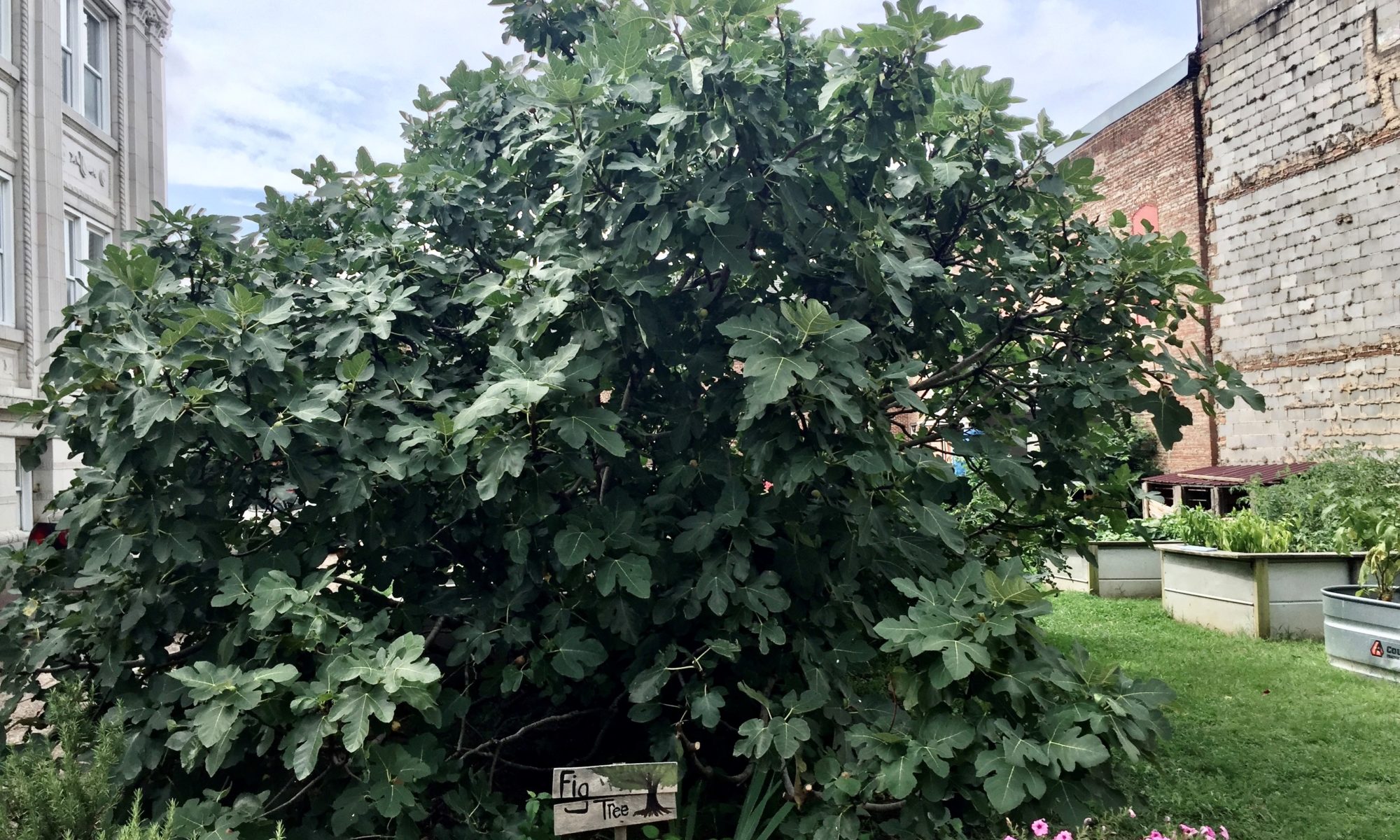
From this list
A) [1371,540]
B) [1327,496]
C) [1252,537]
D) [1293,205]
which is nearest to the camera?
[1371,540]

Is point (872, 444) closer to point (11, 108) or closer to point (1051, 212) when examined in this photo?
point (1051, 212)

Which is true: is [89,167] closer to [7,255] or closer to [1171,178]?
[7,255]

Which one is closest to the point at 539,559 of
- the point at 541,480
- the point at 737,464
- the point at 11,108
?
the point at 541,480

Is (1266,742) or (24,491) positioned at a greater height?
(24,491)

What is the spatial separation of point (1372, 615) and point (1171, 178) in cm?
1261

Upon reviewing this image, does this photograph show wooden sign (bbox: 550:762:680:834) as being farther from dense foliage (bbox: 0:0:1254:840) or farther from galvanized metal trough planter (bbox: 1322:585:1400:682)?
galvanized metal trough planter (bbox: 1322:585:1400:682)

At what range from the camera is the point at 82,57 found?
1870 centimetres

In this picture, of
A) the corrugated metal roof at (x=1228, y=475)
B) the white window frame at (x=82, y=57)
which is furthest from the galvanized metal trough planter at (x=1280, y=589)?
the white window frame at (x=82, y=57)

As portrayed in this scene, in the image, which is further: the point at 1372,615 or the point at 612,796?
the point at 1372,615

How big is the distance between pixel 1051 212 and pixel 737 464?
187cm

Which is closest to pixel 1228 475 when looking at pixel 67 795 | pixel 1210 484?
pixel 1210 484

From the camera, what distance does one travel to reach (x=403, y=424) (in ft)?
11.6

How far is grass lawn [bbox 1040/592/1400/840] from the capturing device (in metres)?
4.31

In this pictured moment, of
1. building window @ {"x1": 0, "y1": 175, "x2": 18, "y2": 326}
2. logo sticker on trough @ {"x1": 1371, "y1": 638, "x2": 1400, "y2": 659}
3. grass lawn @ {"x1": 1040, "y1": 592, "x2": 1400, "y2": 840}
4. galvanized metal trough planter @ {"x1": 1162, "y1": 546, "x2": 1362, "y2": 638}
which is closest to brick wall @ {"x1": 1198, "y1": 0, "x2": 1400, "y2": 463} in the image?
galvanized metal trough planter @ {"x1": 1162, "y1": 546, "x2": 1362, "y2": 638}
